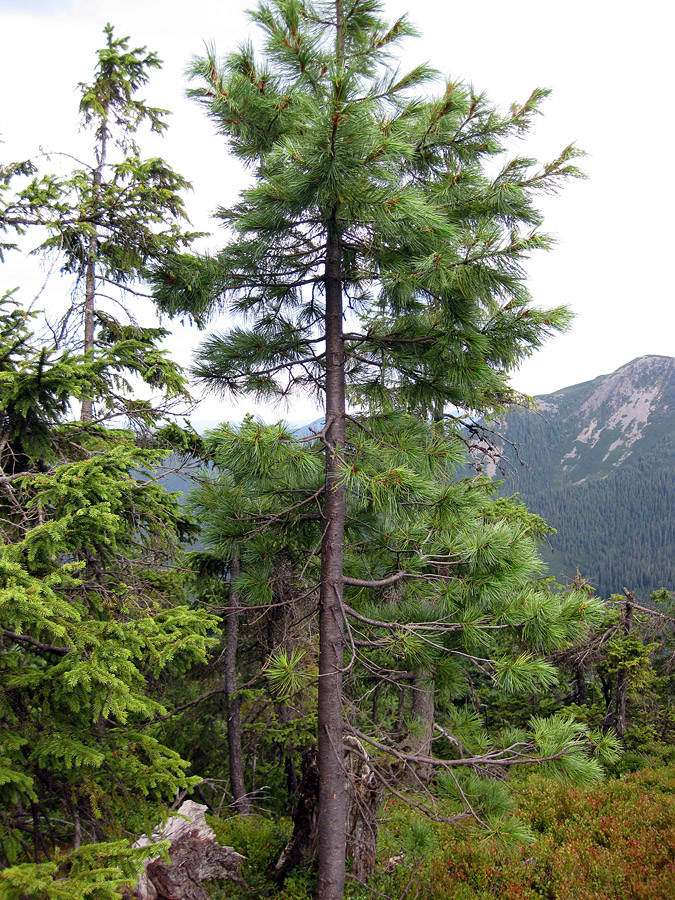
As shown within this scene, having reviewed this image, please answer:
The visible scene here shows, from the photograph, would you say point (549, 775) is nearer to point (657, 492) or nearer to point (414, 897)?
point (414, 897)

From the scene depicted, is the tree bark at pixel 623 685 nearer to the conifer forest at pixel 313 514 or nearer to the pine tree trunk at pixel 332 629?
the conifer forest at pixel 313 514

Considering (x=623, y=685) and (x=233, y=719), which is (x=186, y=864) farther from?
(x=623, y=685)

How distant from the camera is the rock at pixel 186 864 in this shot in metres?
5.70

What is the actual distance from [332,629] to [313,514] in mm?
1249

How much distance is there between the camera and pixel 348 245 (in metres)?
5.64

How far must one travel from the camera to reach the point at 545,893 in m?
6.49

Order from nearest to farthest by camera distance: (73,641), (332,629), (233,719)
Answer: (73,641) < (332,629) < (233,719)

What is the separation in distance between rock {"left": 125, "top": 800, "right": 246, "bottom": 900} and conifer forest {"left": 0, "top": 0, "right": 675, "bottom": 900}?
48mm

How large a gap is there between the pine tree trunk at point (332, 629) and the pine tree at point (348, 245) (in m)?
0.02

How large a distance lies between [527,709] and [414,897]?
11728mm

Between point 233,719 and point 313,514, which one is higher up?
point 313,514

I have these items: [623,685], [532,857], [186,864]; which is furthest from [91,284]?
[623,685]

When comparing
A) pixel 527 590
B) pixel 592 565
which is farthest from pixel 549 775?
pixel 592 565

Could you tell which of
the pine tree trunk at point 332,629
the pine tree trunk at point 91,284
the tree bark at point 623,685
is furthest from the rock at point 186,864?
the tree bark at point 623,685
